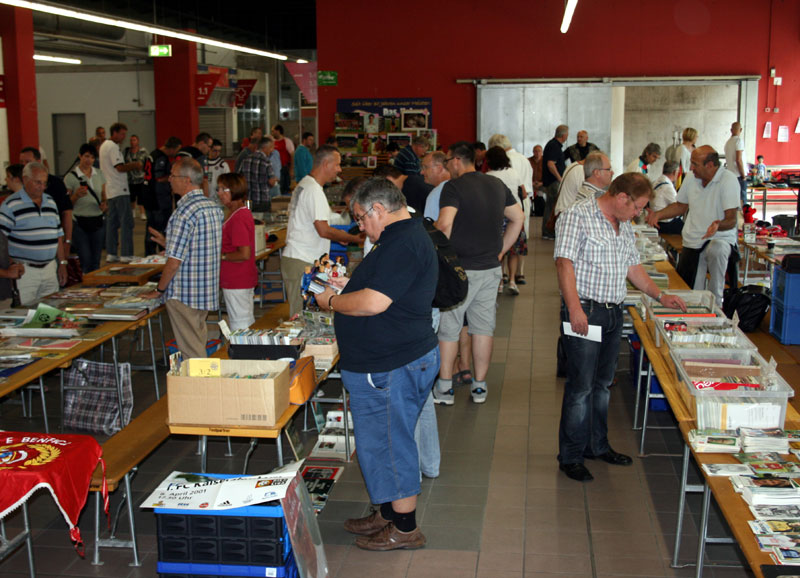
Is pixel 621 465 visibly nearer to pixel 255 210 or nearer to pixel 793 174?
pixel 255 210

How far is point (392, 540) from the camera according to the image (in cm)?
388

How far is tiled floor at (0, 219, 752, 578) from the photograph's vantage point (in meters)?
3.77

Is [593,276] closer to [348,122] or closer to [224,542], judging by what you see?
[224,542]

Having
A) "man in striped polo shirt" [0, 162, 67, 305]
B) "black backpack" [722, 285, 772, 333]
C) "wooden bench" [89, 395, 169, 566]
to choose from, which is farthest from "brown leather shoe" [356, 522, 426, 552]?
"black backpack" [722, 285, 772, 333]

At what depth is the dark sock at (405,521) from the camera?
3.87 meters

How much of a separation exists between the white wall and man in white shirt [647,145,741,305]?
1750 cm

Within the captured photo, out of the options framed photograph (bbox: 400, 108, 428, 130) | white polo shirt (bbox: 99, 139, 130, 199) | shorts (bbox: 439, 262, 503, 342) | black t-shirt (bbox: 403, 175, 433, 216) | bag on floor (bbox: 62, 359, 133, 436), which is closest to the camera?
bag on floor (bbox: 62, 359, 133, 436)

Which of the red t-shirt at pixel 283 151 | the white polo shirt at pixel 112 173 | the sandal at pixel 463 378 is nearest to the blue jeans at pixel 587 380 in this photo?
the sandal at pixel 463 378

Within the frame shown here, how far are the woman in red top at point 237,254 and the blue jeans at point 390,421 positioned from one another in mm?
2215

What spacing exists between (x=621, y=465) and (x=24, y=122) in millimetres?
12361

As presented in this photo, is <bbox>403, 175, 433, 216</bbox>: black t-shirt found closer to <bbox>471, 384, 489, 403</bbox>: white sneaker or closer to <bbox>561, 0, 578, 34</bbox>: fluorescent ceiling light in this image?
<bbox>471, 384, 489, 403</bbox>: white sneaker

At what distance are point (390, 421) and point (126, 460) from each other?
1.23 m

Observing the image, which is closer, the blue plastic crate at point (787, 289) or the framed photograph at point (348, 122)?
the blue plastic crate at point (787, 289)

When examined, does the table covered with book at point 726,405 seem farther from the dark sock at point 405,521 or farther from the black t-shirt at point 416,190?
the black t-shirt at point 416,190
